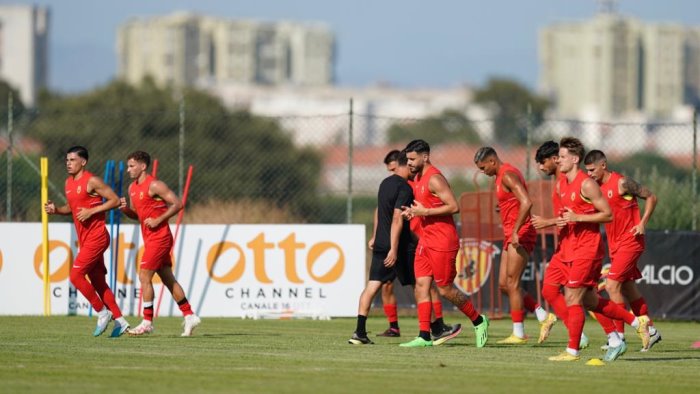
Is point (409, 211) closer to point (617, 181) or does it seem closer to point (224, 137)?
point (617, 181)

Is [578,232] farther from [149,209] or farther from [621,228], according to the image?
[149,209]

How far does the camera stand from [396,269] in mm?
16703

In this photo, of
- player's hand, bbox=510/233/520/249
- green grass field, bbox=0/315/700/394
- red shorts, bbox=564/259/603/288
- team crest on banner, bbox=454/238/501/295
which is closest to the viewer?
green grass field, bbox=0/315/700/394

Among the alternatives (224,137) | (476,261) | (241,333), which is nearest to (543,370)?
(241,333)

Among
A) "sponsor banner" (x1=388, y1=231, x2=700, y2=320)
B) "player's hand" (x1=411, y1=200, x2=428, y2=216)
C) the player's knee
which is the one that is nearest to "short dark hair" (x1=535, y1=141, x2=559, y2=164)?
"player's hand" (x1=411, y1=200, x2=428, y2=216)

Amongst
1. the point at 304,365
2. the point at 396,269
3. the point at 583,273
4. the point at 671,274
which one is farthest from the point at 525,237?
the point at 671,274

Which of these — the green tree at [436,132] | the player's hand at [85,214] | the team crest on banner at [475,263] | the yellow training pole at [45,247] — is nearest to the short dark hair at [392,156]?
the player's hand at [85,214]

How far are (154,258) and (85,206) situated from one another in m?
1.03

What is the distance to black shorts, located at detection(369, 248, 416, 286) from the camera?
54.1ft

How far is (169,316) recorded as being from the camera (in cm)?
2173

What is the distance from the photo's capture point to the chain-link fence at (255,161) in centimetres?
2491

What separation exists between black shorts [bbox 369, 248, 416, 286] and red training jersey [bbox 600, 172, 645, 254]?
2387 mm

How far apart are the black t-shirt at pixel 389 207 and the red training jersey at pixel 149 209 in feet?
8.18

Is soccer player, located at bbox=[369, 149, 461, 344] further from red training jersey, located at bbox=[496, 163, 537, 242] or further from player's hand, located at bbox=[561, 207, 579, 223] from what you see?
player's hand, located at bbox=[561, 207, 579, 223]
